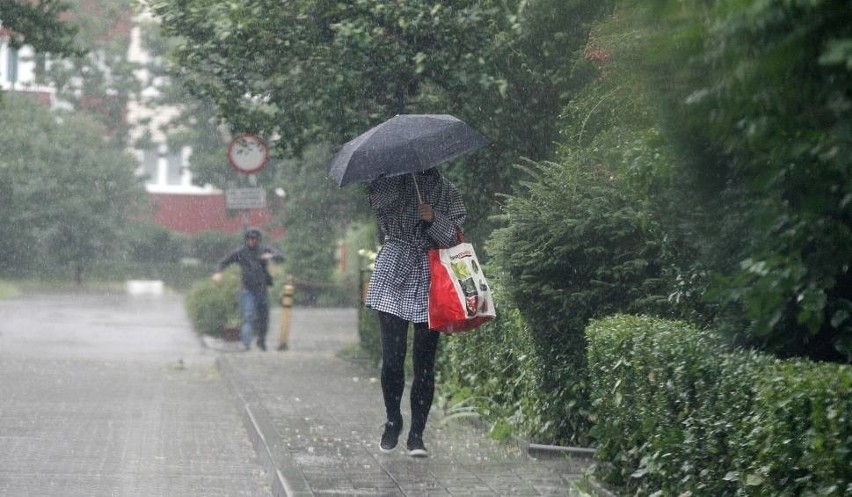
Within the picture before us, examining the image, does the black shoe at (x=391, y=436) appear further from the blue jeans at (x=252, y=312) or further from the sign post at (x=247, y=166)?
the blue jeans at (x=252, y=312)

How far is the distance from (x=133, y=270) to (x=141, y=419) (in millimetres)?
31875

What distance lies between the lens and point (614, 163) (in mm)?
7797

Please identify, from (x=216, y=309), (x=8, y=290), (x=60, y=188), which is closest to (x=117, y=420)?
(x=216, y=309)

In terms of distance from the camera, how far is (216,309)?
2231 cm

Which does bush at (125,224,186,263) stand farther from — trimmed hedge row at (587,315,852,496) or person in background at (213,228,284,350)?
trimmed hedge row at (587,315,852,496)

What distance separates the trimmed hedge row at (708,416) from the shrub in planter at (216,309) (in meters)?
15.5

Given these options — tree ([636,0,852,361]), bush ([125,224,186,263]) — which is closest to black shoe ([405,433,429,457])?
tree ([636,0,852,361])

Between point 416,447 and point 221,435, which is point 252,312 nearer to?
point 221,435

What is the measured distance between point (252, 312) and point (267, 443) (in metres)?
11.0

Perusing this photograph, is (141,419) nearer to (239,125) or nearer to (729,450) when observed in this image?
(239,125)

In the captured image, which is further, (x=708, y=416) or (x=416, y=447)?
(x=416, y=447)

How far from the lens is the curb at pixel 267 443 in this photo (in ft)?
23.3

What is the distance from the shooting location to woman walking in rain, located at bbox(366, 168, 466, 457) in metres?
7.91

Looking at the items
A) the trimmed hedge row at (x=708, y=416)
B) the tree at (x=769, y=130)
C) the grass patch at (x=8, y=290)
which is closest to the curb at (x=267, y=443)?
the trimmed hedge row at (x=708, y=416)
